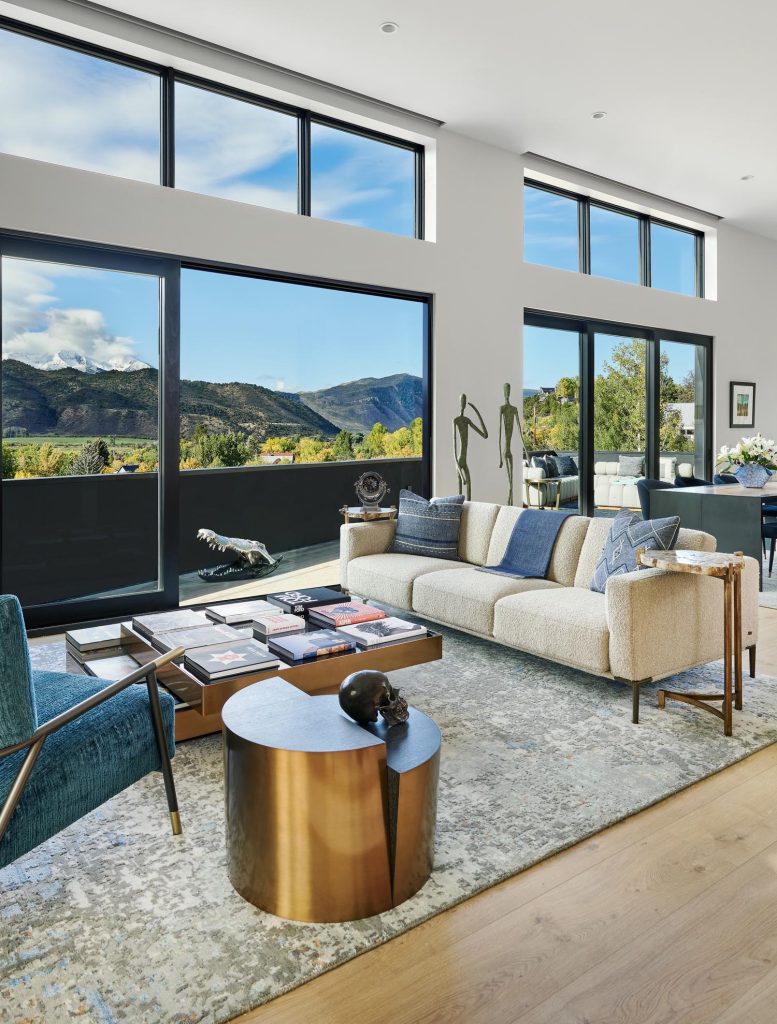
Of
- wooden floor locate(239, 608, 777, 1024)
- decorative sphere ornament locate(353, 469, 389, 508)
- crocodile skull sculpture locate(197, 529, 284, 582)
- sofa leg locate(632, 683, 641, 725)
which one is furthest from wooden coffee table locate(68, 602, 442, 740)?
decorative sphere ornament locate(353, 469, 389, 508)

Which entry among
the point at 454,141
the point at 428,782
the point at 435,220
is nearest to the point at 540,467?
the point at 435,220

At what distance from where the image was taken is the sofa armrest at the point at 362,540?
196 inches

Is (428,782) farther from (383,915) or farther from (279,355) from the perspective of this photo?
(279,355)

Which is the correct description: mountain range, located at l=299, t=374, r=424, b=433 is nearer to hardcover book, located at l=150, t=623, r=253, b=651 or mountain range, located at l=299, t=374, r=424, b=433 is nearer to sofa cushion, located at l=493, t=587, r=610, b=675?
sofa cushion, located at l=493, t=587, r=610, b=675

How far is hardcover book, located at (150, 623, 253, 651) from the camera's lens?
2961mm

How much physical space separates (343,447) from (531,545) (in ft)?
6.53

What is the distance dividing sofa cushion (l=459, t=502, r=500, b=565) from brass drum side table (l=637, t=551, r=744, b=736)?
1626 mm

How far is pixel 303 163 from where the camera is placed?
5.47 metres

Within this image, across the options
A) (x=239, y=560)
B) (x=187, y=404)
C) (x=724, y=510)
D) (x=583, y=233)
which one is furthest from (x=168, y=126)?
(x=724, y=510)

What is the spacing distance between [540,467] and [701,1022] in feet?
18.8

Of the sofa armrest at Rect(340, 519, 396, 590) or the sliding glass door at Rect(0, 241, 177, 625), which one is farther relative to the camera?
the sofa armrest at Rect(340, 519, 396, 590)

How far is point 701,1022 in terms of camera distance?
1.49m

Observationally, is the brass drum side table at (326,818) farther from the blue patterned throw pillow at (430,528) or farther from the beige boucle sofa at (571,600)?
the blue patterned throw pillow at (430,528)

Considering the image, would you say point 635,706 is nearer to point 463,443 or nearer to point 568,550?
point 568,550
